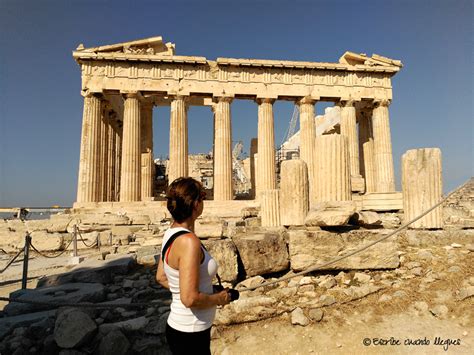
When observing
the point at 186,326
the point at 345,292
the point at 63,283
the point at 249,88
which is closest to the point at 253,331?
the point at 345,292

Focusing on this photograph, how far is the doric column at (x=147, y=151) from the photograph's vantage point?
20.5 m

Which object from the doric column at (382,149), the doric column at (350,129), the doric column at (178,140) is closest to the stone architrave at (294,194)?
the doric column at (178,140)

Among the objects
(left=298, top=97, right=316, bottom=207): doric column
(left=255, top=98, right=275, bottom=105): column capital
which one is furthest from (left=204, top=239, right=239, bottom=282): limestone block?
(left=255, top=98, right=275, bottom=105): column capital

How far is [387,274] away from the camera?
5105 millimetres

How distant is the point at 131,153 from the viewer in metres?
18.1

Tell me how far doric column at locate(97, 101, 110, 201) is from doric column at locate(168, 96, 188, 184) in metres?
3.98

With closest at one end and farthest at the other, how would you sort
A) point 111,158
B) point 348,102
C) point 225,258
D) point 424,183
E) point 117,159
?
point 225,258 < point 424,183 < point 348,102 < point 111,158 < point 117,159

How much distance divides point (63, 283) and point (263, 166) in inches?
568

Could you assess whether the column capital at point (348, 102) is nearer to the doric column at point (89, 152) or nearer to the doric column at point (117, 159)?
the doric column at point (89, 152)

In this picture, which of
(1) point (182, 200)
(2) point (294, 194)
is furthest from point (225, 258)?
(1) point (182, 200)

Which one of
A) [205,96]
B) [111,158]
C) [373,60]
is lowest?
[111,158]

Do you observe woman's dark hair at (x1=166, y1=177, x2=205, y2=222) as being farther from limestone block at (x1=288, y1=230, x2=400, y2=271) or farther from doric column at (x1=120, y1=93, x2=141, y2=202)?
doric column at (x1=120, y1=93, x2=141, y2=202)

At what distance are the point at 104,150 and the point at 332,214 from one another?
17.1 m

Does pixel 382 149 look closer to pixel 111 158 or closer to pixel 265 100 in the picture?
pixel 265 100
